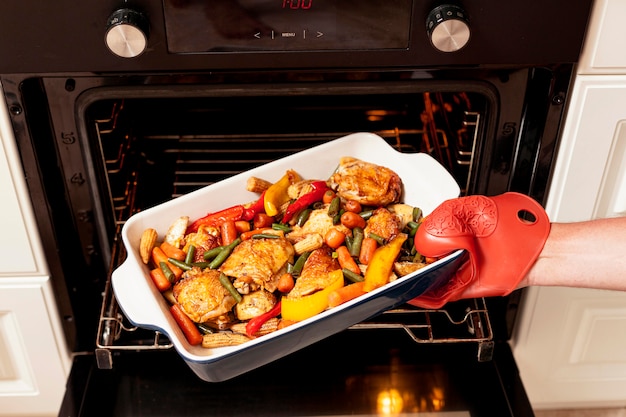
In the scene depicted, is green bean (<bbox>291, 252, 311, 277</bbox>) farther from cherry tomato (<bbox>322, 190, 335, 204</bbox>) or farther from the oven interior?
the oven interior

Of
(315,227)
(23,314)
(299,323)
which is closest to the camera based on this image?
(299,323)

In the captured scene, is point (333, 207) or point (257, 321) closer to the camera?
point (257, 321)

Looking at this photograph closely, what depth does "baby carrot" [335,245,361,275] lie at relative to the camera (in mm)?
1165

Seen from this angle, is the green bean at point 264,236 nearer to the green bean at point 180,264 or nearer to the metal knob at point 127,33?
the green bean at point 180,264

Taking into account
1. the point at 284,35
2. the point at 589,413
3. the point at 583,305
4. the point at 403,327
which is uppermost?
the point at 284,35

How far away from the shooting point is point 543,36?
113cm

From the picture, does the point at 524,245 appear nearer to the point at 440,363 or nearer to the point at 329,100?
the point at 440,363

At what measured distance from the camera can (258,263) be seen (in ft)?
3.76

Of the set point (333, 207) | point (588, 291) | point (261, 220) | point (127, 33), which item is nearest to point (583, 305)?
point (588, 291)

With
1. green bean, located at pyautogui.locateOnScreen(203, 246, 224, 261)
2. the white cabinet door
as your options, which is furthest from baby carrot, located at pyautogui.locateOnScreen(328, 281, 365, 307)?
the white cabinet door

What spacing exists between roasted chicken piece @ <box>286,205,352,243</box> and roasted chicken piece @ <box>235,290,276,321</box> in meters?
0.14

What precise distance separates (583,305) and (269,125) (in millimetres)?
796

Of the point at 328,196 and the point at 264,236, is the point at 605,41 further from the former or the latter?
the point at 264,236

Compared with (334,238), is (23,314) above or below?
below
